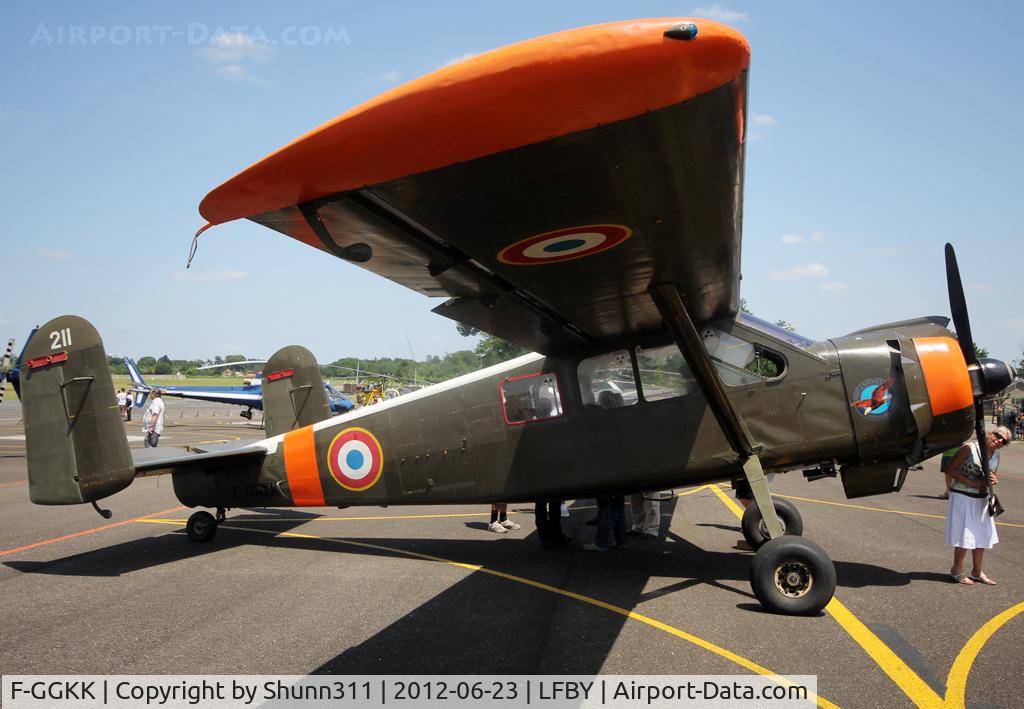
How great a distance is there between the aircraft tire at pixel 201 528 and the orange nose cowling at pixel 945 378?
27.8 feet

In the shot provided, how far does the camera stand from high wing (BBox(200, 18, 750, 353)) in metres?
2.12

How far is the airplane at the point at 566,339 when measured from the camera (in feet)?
7.29

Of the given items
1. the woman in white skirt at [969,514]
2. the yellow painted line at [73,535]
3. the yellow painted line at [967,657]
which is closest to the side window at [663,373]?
the woman in white skirt at [969,514]

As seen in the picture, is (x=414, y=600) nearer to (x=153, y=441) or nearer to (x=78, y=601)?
(x=78, y=601)

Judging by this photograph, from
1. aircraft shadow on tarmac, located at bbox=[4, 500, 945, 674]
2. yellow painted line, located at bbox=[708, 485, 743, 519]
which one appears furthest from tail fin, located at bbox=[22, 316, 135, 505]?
yellow painted line, located at bbox=[708, 485, 743, 519]

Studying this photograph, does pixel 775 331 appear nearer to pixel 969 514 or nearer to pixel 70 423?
pixel 969 514

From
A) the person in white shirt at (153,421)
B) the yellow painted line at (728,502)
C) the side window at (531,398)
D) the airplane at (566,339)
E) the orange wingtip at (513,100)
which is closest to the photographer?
the orange wingtip at (513,100)

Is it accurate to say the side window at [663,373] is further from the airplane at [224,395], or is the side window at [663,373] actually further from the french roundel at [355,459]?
the airplane at [224,395]

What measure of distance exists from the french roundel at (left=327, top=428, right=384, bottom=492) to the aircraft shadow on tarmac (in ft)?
3.13

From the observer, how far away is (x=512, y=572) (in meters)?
7.09

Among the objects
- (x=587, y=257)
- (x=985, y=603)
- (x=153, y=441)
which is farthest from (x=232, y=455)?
(x=153, y=441)

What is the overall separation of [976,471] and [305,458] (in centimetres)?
747

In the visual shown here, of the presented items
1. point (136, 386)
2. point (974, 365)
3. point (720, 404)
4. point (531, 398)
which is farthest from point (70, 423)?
point (136, 386)

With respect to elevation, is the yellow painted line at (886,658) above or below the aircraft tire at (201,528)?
below
